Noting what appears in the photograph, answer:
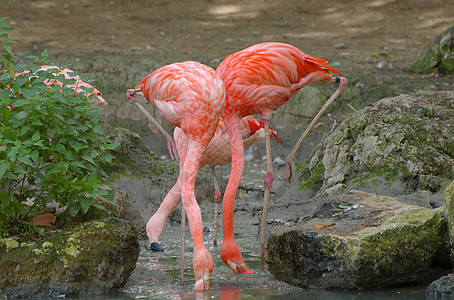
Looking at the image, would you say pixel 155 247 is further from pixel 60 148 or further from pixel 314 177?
pixel 314 177

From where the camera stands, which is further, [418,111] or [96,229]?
[418,111]

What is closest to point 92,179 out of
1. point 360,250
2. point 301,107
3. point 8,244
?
point 8,244

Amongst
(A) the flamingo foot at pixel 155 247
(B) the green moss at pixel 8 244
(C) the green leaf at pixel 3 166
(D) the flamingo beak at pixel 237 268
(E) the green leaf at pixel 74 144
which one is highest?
(E) the green leaf at pixel 74 144

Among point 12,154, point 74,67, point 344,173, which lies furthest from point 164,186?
point 74,67

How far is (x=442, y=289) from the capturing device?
3957mm

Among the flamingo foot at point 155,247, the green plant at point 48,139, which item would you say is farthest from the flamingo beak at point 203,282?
the flamingo foot at point 155,247

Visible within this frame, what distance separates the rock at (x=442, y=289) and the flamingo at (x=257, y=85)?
4.06ft

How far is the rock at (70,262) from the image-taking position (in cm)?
402

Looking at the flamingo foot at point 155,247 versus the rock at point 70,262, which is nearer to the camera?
the rock at point 70,262

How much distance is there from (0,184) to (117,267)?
2.81 ft

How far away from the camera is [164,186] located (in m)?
6.79

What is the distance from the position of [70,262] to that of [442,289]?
85.1 inches

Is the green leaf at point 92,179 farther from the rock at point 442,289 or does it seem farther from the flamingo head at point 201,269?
the rock at point 442,289

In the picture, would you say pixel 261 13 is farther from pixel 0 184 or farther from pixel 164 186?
pixel 0 184
